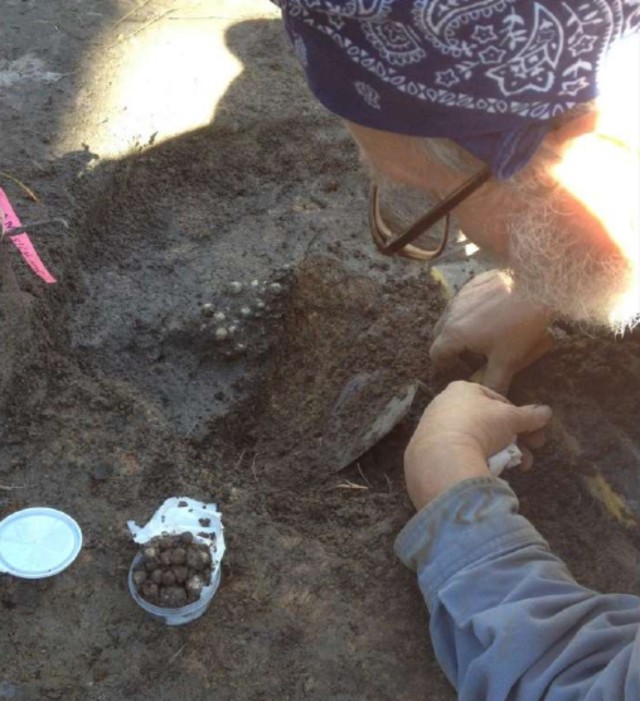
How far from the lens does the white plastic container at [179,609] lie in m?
1.78

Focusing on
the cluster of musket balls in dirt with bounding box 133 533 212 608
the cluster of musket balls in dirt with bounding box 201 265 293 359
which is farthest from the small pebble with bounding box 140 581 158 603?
the cluster of musket balls in dirt with bounding box 201 265 293 359

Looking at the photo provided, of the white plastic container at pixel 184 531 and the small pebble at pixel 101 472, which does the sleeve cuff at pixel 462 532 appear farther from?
the small pebble at pixel 101 472

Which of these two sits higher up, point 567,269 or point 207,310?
point 567,269

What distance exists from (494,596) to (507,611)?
0.06 metres

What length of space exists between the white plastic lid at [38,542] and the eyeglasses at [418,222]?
2.83 ft

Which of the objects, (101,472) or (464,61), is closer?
(464,61)

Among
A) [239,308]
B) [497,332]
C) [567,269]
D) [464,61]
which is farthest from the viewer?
[239,308]

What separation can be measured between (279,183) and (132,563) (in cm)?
147

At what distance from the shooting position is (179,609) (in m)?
1.77

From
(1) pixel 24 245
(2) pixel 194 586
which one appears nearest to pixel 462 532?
(2) pixel 194 586

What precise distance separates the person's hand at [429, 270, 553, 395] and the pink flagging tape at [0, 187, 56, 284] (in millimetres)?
985

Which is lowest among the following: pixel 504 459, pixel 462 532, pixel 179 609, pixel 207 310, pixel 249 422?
pixel 249 422

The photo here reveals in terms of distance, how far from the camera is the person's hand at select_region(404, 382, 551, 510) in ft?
6.29

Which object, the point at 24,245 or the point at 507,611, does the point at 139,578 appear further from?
the point at 24,245
